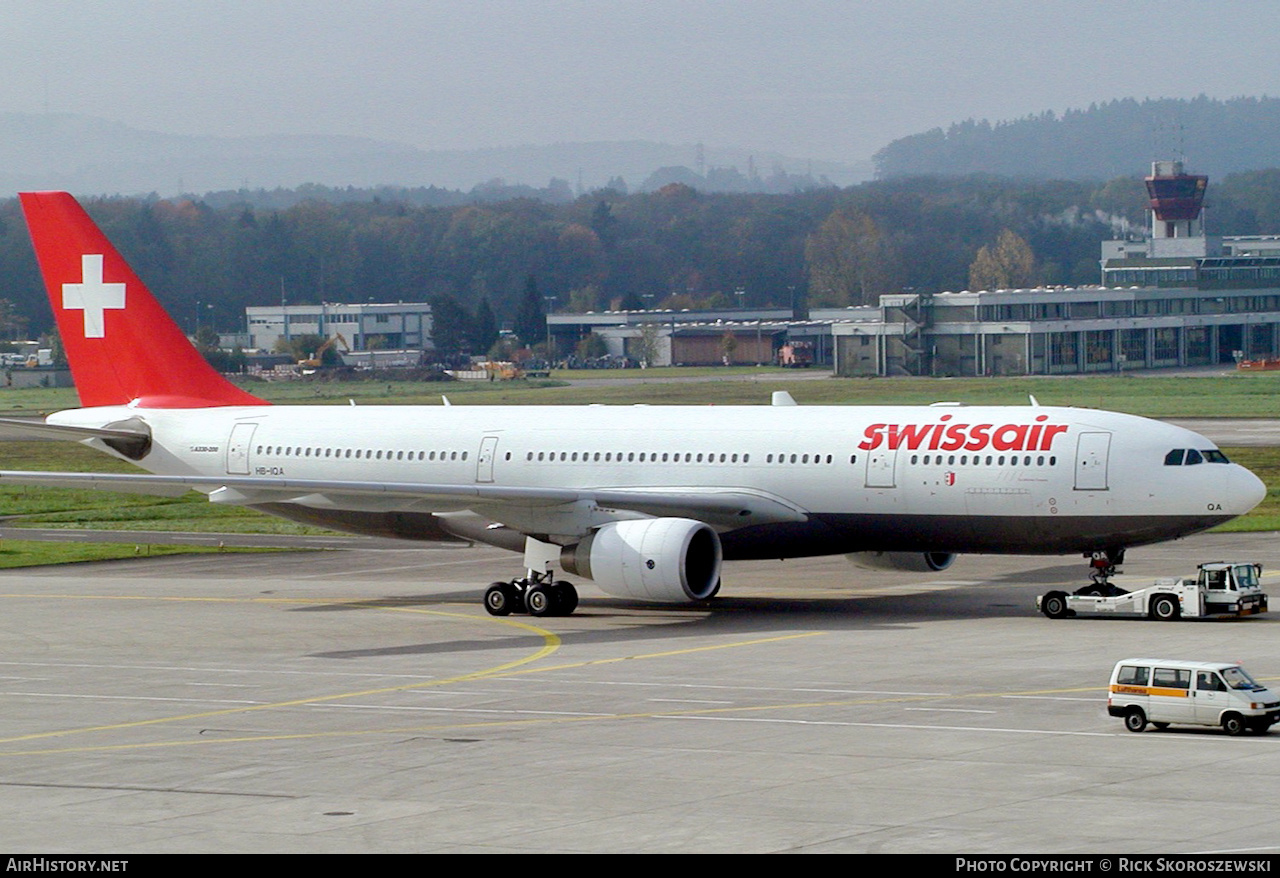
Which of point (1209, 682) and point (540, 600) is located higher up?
point (1209, 682)

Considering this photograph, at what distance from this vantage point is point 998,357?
554ft

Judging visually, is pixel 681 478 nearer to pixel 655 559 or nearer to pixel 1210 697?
pixel 655 559

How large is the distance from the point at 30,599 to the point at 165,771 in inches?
992

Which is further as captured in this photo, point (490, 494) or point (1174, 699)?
point (490, 494)

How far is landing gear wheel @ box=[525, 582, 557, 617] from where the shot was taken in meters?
43.5

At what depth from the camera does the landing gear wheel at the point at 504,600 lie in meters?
43.8

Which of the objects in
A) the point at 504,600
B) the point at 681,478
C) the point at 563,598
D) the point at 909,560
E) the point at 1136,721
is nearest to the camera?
the point at 1136,721

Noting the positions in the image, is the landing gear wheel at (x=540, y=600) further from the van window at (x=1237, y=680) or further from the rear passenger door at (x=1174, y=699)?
the van window at (x=1237, y=680)

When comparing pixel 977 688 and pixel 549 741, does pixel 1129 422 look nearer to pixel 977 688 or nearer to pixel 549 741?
pixel 977 688

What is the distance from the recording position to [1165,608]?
131 ft

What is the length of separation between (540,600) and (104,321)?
16219 mm

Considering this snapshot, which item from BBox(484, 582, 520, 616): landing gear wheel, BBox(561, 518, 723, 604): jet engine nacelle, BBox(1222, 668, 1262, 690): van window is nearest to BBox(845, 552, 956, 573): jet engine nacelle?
BBox(561, 518, 723, 604): jet engine nacelle

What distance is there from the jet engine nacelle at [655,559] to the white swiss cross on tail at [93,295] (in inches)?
673

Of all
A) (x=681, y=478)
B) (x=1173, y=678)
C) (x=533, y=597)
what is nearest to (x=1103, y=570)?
(x=681, y=478)
